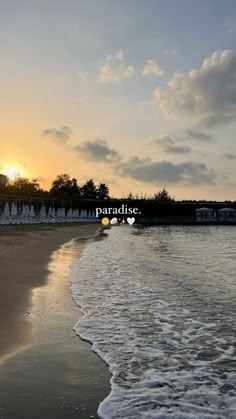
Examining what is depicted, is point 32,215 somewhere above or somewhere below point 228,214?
below

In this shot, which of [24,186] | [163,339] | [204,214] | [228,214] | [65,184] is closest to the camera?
[163,339]

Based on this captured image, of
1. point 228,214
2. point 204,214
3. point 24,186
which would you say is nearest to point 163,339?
point 24,186

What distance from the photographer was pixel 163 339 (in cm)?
565

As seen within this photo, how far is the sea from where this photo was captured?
3.70 meters

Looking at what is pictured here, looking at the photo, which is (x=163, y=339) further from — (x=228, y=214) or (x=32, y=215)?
(x=228, y=214)

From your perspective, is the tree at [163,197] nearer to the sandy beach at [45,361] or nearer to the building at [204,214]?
the building at [204,214]

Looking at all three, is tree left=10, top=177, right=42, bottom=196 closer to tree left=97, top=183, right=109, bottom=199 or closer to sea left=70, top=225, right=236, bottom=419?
tree left=97, top=183, right=109, bottom=199

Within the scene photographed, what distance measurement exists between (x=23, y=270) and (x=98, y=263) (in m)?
3.45

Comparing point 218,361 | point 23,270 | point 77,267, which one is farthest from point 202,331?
point 77,267

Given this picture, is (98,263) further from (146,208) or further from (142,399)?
(146,208)

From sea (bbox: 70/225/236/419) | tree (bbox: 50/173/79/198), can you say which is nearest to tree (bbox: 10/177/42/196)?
tree (bbox: 50/173/79/198)

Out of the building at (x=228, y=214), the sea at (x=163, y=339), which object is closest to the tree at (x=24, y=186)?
the building at (x=228, y=214)

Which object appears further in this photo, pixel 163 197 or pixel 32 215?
pixel 163 197

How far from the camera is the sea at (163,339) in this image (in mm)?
3699
